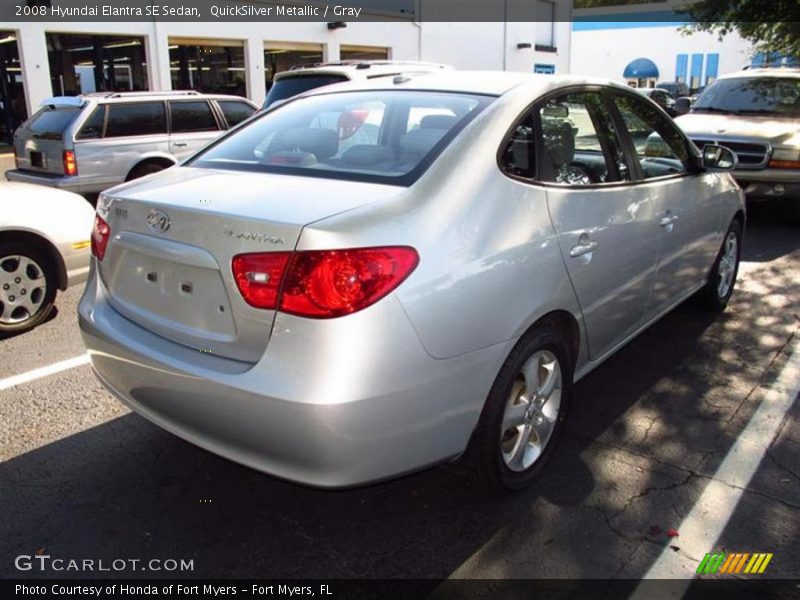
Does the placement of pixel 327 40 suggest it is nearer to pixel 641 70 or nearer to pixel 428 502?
pixel 428 502

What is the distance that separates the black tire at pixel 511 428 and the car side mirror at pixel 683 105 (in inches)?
335

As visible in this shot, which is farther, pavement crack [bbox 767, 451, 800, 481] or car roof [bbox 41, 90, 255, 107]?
car roof [bbox 41, 90, 255, 107]

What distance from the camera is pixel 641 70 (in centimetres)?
4578

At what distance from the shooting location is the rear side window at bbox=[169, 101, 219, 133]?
31.4 feet

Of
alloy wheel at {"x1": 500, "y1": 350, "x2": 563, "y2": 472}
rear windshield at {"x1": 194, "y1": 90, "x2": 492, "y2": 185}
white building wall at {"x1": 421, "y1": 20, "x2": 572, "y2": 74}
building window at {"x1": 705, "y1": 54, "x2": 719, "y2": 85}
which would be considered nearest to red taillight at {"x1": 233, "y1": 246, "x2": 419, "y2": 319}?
rear windshield at {"x1": 194, "y1": 90, "x2": 492, "y2": 185}

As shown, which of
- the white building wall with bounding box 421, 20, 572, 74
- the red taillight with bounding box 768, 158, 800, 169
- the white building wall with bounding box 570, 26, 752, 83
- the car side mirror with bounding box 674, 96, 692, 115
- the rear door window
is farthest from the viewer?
the white building wall with bounding box 570, 26, 752, 83

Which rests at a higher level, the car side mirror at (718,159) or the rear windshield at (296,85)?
the rear windshield at (296,85)

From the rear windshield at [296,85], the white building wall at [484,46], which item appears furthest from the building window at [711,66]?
the rear windshield at [296,85]

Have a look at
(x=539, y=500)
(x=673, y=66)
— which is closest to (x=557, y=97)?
(x=539, y=500)

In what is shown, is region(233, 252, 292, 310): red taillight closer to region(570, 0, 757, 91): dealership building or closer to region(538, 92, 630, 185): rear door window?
region(538, 92, 630, 185): rear door window

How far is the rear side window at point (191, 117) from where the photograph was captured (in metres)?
9.58

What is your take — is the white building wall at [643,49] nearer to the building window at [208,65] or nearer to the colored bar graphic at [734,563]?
the building window at [208,65]

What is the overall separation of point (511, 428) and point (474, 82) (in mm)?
1628

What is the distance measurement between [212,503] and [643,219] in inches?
99.3
